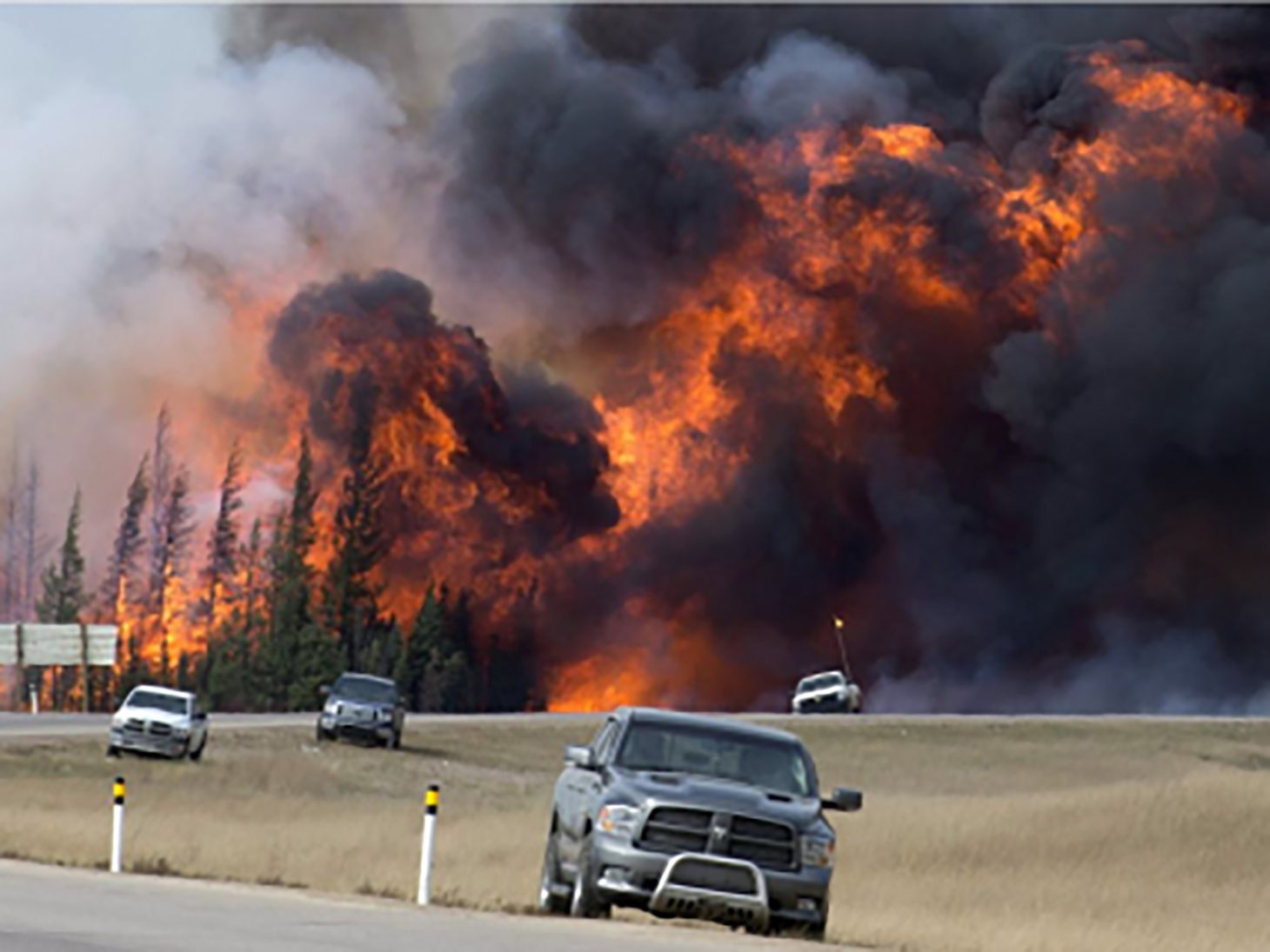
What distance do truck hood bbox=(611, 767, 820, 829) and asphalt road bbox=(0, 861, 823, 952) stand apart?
1085 millimetres

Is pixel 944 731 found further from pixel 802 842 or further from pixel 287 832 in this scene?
pixel 802 842

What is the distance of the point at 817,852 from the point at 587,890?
2020mm

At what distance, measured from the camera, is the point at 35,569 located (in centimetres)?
15350

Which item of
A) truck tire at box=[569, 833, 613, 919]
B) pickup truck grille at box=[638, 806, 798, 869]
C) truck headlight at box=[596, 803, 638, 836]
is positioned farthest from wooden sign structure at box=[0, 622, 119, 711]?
pickup truck grille at box=[638, 806, 798, 869]

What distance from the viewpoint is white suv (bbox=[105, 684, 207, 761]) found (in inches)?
2183

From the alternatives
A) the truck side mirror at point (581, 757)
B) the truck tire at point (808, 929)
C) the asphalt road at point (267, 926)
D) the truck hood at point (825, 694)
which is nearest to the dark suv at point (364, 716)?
the truck hood at point (825, 694)

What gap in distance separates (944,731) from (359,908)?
219 feet

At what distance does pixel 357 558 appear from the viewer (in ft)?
461

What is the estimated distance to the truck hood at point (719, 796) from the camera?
20844 millimetres

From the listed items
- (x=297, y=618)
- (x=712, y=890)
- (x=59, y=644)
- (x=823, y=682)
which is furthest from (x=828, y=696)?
(x=712, y=890)

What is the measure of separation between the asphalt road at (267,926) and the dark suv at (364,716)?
129 feet

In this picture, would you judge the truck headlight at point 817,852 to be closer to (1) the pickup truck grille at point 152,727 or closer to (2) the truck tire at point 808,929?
(2) the truck tire at point 808,929

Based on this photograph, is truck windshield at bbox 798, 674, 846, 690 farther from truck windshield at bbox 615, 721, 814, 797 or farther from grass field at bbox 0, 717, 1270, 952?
truck windshield at bbox 615, 721, 814, 797

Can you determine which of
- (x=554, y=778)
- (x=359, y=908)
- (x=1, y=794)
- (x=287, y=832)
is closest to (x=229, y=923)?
(x=359, y=908)
